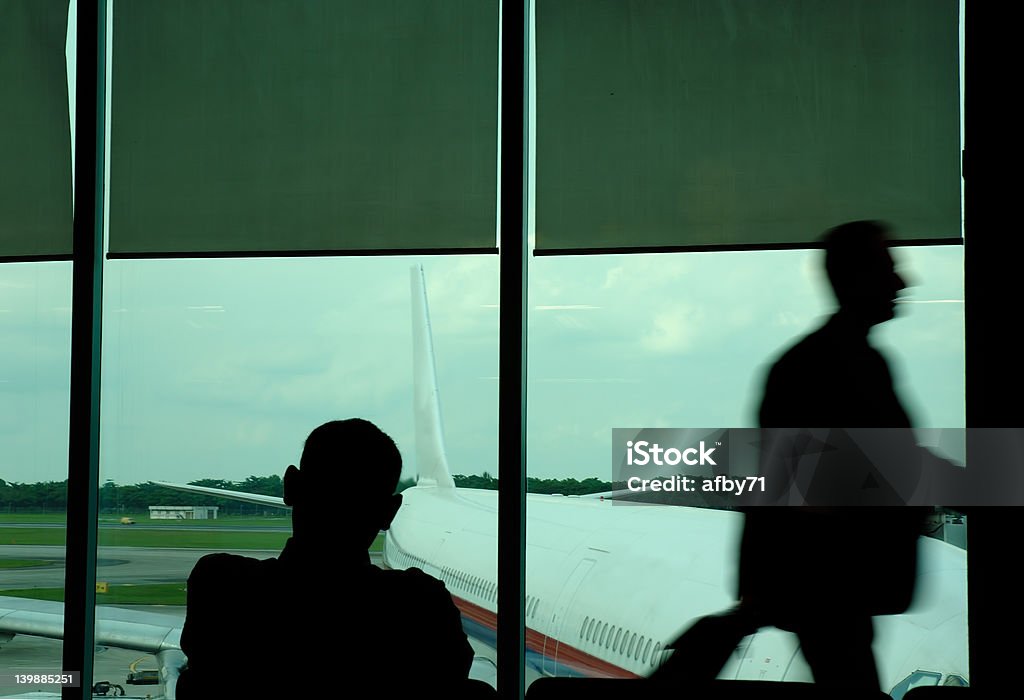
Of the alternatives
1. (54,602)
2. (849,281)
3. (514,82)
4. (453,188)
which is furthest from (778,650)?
(54,602)

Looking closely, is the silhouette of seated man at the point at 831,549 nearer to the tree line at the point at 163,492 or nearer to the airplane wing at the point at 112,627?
the tree line at the point at 163,492

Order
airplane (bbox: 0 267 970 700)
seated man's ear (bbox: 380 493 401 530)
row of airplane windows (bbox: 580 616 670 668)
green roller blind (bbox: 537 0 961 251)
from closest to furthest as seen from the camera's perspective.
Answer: seated man's ear (bbox: 380 493 401 530) < airplane (bbox: 0 267 970 700) < green roller blind (bbox: 537 0 961 251) < row of airplane windows (bbox: 580 616 670 668)

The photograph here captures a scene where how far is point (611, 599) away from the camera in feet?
11.9

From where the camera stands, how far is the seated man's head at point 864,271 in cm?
204

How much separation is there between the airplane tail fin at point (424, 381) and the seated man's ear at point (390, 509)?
1.18m

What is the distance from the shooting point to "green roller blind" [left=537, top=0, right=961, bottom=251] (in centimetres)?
226

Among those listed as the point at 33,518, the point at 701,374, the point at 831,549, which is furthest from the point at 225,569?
the point at 33,518

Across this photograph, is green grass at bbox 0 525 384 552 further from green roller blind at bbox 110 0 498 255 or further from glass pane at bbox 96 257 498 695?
green roller blind at bbox 110 0 498 255

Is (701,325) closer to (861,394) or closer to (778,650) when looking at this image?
(861,394)

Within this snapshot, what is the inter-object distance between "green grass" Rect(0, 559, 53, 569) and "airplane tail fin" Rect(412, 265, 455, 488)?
1.16 metres

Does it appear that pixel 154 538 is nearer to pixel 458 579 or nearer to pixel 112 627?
pixel 112 627

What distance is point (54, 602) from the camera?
2.53m

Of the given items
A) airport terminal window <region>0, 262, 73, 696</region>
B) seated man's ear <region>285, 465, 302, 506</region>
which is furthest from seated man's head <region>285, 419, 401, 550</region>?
airport terminal window <region>0, 262, 73, 696</region>

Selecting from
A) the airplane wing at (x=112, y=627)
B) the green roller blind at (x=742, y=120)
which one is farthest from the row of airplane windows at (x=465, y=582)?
the green roller blind at (x=742, y=120)
